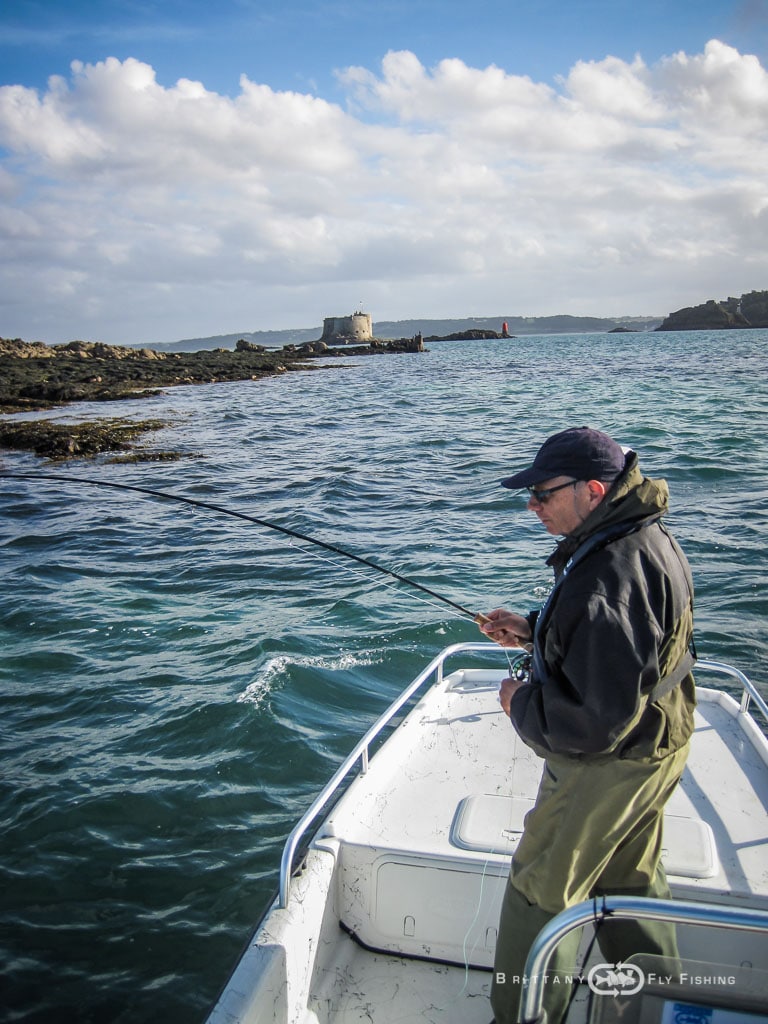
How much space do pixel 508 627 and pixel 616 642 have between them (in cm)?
94

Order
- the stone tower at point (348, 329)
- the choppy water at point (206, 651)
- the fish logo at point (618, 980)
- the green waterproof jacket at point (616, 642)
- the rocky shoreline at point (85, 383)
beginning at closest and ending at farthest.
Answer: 1. the fish logo at point (618, 980)
2. the green waterproof jacket at point (616, 642)
3. the choppy water at point (206, 651)
4. the rocky shoreline at point (85, 383)
5. the stone tower at point (348, 329)

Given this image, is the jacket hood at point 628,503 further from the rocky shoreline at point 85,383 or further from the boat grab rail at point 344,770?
the rocky shoreline at point 85,383

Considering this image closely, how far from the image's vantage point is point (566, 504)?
2.57 m

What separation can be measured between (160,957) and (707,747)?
3.19 m

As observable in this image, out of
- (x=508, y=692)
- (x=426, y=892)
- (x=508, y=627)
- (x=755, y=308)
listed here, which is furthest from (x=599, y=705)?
(x=755, y=308)

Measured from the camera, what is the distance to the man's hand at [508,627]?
315cm

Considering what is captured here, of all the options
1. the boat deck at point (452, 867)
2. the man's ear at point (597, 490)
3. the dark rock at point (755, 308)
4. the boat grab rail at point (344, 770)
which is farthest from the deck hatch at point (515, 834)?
the dark rock at point (755, 308)

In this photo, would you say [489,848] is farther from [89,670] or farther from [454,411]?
[454,411]

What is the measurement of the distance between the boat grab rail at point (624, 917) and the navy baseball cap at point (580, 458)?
1.24 m

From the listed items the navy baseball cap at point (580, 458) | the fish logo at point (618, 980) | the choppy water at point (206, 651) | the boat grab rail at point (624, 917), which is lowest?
the choppy water at point (206, 651)

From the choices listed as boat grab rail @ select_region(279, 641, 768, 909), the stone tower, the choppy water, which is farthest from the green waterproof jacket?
the stone tower

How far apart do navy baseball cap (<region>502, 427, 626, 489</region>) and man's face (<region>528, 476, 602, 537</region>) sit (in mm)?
28

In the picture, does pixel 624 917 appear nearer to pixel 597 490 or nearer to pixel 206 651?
pixel 597 490

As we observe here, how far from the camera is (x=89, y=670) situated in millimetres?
7715
